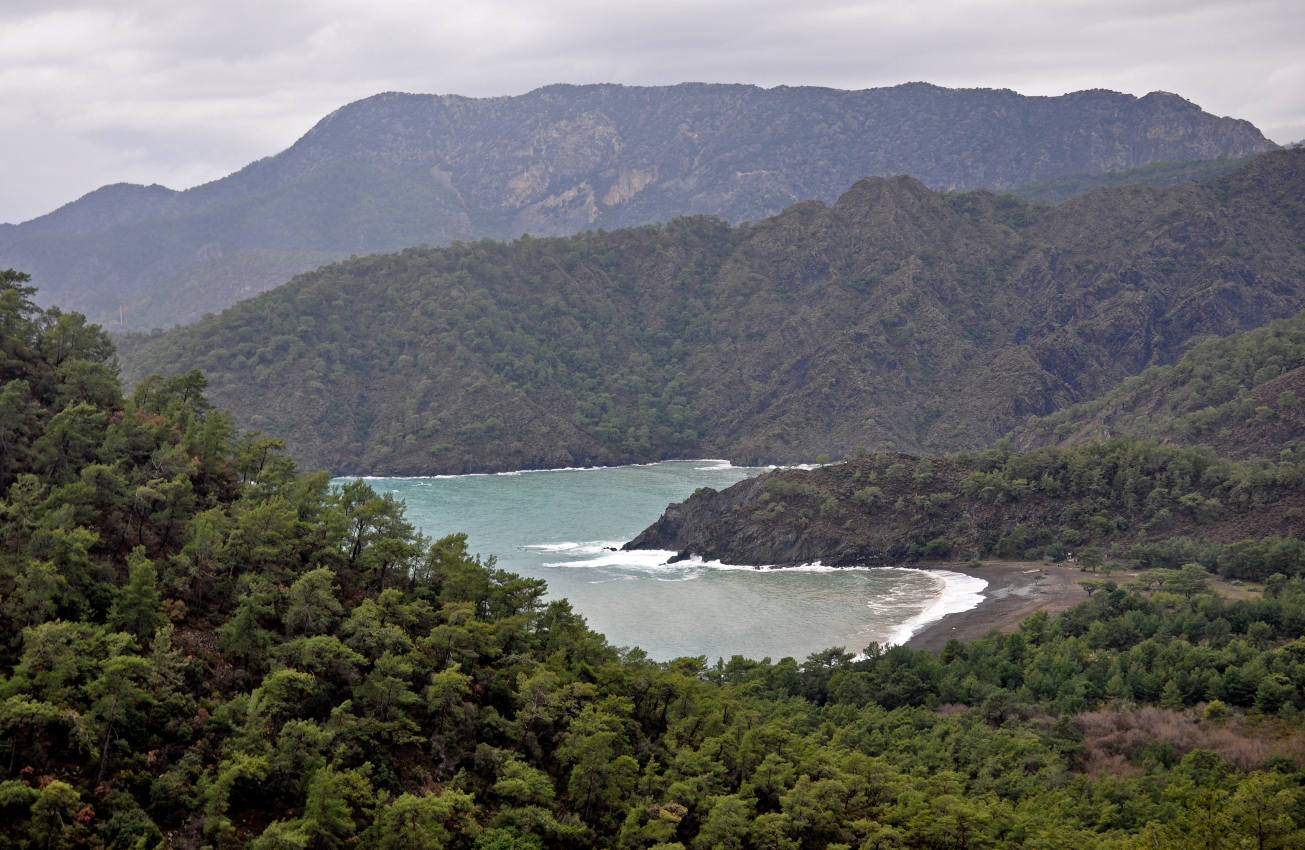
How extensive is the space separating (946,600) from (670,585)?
17.1 metres

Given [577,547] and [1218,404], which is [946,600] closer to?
[577,547]

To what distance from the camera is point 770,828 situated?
98.6ft

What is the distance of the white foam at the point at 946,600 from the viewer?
64438 mm

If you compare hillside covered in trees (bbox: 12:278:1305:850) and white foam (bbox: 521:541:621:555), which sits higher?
hillside covered in trees (bbox: 12:278:1305:850)

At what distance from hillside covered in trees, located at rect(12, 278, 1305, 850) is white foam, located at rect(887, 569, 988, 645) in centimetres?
1564

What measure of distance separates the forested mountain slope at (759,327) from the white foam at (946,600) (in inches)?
2476

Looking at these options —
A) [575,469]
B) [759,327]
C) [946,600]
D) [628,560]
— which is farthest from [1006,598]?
[759,327]

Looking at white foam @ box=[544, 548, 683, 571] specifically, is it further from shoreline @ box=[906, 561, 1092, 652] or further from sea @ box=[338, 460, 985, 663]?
shoreline @ box=[906, 561, 1092, 652]

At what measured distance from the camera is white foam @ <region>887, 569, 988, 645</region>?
6444 cm

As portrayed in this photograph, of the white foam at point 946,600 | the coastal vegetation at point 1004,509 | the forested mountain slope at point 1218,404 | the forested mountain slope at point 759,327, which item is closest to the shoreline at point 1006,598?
the white foam at point 946,600

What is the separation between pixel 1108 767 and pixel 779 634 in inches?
993

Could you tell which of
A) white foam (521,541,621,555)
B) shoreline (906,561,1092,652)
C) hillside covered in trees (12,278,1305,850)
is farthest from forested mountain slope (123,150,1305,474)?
hillside covered in trees (12,278,1305,850)

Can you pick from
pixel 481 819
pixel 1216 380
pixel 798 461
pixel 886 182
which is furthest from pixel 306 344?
pixel 481 819

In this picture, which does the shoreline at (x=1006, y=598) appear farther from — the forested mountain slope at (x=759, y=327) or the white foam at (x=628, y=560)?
the forested mountain slope at (x=759, y=327)
